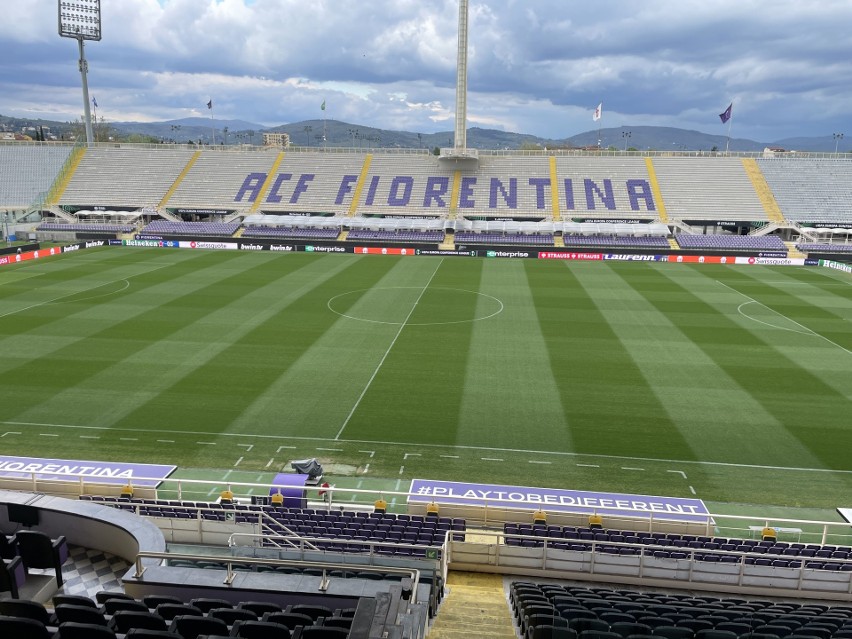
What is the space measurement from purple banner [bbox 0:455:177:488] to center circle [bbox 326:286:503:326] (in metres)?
17.8

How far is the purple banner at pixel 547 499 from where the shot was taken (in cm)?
1661

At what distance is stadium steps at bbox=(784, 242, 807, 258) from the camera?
58.7 meters

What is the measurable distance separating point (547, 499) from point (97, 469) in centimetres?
1332

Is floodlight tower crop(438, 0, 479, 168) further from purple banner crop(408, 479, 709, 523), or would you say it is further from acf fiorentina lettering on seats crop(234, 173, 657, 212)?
purple banner crop(408, 479, 709, 523)

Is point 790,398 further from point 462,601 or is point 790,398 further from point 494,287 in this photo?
point 494,287

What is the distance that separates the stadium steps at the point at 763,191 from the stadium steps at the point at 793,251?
6146 mm

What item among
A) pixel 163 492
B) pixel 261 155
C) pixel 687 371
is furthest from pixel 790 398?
pixel 261 155

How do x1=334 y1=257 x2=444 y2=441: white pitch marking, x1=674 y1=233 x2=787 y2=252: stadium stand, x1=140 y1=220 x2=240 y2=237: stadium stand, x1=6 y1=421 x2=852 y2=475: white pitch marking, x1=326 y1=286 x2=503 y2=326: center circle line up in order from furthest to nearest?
x1=140 y1=220 x2=240 y2=237: stadium stand
x1=674 y1=233 x2=787 y2=252: stadium stand
x1=326 y1=286 x2=503 y2=326: center circle
x1=334 y1=257 x2=444 y2=441: white pitch marking
x1=6 y1=421 x2=852 y2=475: white pitch marking

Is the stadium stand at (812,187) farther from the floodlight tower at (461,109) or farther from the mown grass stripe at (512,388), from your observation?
the mown grass stripe at (512,388)

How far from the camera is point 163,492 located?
17.5 m

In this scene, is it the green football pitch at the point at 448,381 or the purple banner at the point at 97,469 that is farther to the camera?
the green football pitch at the point at 448,381

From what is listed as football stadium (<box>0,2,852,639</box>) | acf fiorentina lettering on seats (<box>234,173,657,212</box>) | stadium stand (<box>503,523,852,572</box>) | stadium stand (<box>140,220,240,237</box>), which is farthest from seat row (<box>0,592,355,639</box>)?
acf fiorentina lettering on seats (<box>234,173,657,212</box>)

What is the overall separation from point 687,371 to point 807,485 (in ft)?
31.0

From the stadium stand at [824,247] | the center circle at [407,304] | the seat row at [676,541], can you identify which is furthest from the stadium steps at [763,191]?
the seat row at [676,541]
